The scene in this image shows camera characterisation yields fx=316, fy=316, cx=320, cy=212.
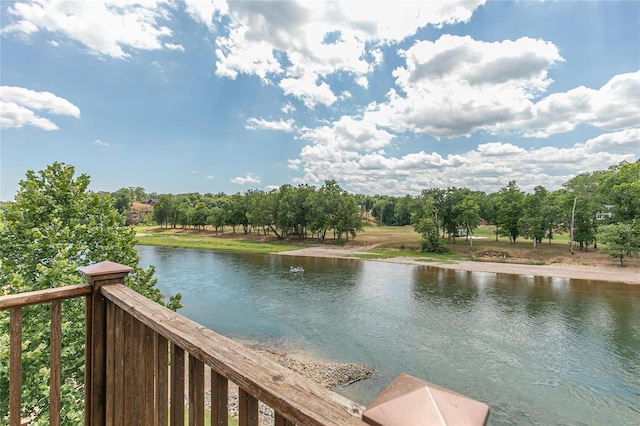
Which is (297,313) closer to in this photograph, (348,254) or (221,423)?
(221,423)

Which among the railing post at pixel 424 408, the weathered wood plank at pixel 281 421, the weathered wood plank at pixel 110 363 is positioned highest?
the railing post at pixel 424 408

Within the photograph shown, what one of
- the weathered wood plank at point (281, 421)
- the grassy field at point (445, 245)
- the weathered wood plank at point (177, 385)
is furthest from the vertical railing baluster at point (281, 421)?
the grassy field at point (445, 245)

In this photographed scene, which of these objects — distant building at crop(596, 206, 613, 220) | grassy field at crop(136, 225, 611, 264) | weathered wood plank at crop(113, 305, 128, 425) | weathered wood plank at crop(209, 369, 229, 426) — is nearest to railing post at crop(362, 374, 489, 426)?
weathered wood plank at crop(209, 369, 229, 426)

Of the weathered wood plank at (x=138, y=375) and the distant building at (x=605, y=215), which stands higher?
the distant building at (x=605, y=215)

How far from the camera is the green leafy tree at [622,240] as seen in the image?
2458cm

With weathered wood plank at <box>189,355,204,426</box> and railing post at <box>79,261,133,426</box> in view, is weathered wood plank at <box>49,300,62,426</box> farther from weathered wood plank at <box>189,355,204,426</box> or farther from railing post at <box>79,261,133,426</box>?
weathered wood plank at <box>189,355,204,426</box>

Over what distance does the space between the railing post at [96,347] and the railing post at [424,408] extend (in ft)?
5.24

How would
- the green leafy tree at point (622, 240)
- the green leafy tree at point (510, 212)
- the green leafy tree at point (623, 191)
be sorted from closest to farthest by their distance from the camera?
the green leafy tree at point (622, 240)
the green leafy tree at point (623, 191)
the green leafy tree at point (510, 212)

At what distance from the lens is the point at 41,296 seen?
1664mm

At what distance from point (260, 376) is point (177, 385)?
556 millimetres

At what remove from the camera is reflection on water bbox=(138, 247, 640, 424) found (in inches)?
349

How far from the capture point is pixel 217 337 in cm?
121

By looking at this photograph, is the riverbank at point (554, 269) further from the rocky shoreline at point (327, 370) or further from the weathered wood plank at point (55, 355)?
the weathered wood plank at point (55, 355)

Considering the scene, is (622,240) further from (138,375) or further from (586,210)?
(138,375)
